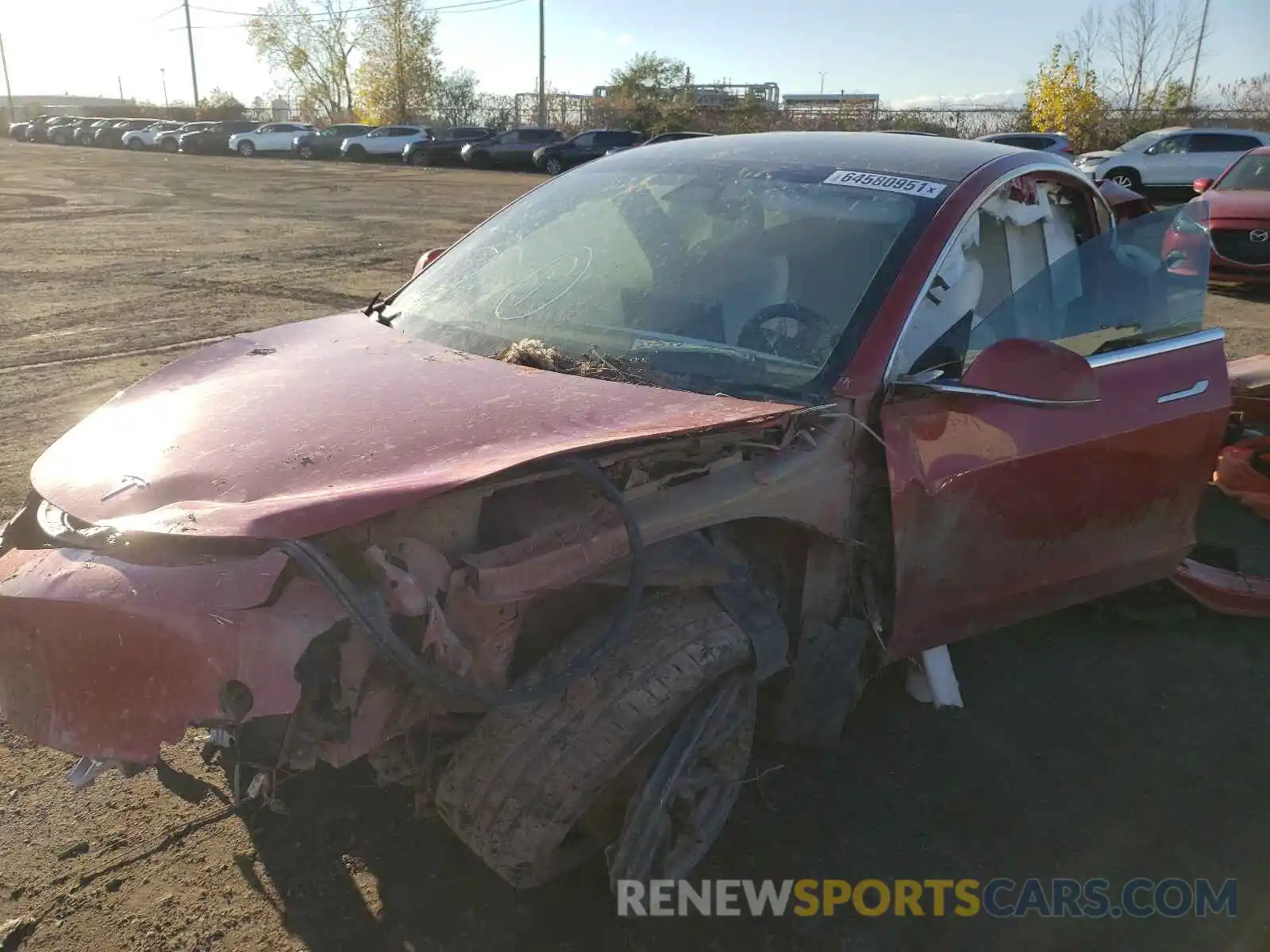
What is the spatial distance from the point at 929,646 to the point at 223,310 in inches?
295

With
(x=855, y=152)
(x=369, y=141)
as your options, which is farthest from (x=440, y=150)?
(x=855, y=152)

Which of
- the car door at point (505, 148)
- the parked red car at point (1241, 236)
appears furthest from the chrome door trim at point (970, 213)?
the car door at point (505, 148)

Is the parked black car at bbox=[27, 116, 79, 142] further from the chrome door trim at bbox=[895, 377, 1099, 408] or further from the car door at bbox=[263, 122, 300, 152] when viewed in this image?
the chrome door trim at bbox=[895, 377, 1099, 408]

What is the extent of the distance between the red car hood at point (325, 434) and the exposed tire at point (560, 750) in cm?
48

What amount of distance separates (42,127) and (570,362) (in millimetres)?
63401

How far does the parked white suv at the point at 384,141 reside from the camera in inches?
1383

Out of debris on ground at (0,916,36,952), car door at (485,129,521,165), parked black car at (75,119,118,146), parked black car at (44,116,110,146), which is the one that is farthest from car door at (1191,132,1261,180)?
parked black car at (44,116,110,146)

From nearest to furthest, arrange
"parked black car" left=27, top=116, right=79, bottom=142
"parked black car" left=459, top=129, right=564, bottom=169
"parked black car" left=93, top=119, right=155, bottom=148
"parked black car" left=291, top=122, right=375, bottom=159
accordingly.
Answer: "parked black car" left=459, top=129, right=564, bottom=169
"parked black car" left=291, top=122, right=375, bottom=159
"parked black car" left=93, top=119, right=155, bottom=148
"parked black car" left=27, top=116, right=79, bottom=142

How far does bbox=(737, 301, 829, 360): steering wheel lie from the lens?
252 cm

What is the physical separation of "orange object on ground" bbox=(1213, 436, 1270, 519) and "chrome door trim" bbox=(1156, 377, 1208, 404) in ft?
4.88

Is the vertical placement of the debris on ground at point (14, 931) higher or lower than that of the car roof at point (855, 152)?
lower

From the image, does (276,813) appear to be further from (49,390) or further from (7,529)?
(49,390)

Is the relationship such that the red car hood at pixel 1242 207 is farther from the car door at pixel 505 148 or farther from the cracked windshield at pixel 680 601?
the car door at pixel 505 148

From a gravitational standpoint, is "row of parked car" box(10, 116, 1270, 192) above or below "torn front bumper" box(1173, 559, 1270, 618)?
above
